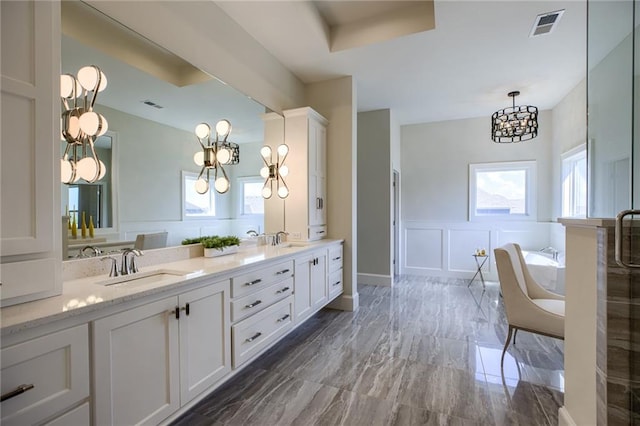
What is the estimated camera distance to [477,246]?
17.8ft

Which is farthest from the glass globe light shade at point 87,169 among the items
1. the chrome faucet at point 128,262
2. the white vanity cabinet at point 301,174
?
the white vanity cabinet at point 301,174

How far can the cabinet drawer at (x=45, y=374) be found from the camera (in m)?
0.95

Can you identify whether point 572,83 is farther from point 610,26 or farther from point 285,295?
point 285,295

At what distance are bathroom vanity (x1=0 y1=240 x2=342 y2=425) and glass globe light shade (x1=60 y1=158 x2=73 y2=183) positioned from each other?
0.49 m

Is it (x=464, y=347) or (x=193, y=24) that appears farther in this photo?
(x=464, y=347)

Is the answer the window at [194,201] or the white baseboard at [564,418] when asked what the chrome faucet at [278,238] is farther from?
the white baseboard at [564,418]

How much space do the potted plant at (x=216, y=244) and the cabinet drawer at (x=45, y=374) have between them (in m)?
1.26

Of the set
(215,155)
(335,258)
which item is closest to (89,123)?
(215,155)

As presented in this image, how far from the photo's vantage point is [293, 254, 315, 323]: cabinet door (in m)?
2.76

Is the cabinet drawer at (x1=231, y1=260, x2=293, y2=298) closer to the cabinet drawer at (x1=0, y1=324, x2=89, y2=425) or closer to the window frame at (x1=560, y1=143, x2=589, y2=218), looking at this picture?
the cabinet drawer at (x1=0, y1=324, x2=89, y2=425)

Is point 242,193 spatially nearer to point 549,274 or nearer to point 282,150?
point 282,150

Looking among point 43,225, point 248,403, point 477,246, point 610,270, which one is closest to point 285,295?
point 248,403

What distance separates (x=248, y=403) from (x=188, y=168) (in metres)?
1.79

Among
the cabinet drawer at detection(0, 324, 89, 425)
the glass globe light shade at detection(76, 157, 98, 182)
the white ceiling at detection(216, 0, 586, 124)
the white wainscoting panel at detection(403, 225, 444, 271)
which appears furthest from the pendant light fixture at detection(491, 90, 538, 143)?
the cabinet drawer at detection(0, 324, 89, 425)
